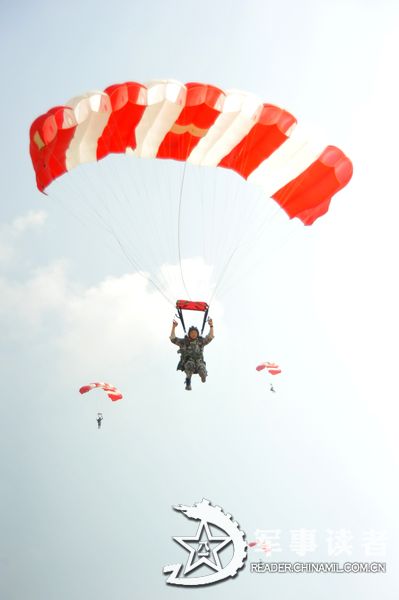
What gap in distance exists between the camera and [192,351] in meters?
10.5

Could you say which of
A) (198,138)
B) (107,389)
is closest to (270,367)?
(107,389)

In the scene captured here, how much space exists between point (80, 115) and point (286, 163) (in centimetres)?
375

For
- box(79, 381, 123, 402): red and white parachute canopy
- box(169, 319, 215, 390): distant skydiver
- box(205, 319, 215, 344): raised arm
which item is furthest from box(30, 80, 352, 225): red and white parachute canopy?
box(79, 381, 123, 402): red and white parachute canopy

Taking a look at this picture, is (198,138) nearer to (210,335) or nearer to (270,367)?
(210,335)

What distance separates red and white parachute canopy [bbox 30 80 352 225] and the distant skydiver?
3076 millimetres

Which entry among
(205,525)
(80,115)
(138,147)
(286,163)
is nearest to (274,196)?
(286,163)

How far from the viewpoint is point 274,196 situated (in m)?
11.6

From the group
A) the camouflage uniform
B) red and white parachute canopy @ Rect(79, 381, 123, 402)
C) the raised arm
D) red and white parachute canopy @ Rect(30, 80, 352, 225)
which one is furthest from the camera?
red and white parachute canopy @ Rect(79, 381, 123, 402)

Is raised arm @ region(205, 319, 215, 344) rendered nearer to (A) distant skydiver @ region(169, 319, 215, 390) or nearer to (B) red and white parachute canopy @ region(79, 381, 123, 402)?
(A) distant skydiver @ region(169, 319, 215, 390)

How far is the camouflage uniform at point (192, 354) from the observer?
1045cm

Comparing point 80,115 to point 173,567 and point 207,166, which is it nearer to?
point 207,166

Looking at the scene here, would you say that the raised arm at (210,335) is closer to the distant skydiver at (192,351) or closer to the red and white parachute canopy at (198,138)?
the distant skydiver at (192,351)

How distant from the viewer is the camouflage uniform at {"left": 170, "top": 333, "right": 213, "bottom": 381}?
34.3 ft

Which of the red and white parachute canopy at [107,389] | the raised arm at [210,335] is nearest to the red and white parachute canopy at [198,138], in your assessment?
the raised arm at [210,335]
